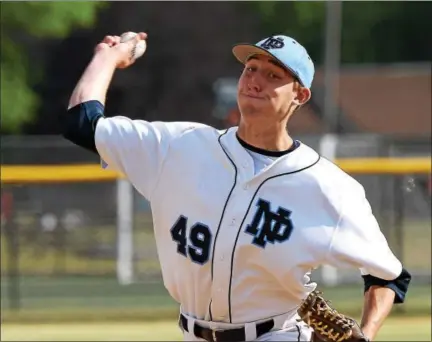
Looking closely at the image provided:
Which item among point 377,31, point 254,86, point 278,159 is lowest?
point 377,31

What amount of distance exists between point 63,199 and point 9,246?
66 centimetres

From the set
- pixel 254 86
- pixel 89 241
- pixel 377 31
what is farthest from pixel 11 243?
pixel 377 31

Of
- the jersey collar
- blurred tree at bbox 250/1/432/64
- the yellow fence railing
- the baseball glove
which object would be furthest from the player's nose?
blurred tree at bbox 250/1/432/64

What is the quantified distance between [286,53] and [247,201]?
0.47 metres

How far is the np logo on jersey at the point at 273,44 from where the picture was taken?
341 cm

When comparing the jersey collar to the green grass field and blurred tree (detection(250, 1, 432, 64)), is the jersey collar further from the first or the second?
blurred tree (detection(250, 1, 432, 64))

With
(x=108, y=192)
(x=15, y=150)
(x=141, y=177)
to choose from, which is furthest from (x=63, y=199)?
(x=141, y=177)

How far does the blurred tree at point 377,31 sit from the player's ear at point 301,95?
13.4 m

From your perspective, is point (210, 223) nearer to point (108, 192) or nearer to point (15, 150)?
point (108, 192)

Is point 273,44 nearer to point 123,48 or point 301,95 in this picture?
point 301,95

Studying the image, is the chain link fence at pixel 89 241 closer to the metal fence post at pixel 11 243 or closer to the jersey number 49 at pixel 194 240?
the metal fence post at pixel 11 243

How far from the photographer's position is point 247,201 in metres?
3.43

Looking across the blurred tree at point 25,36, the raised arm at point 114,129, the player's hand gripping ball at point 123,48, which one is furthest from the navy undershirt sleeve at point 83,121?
the blurred tree at point 25,36

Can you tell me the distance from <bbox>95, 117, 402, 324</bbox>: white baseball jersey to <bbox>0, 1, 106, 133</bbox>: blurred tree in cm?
1141
